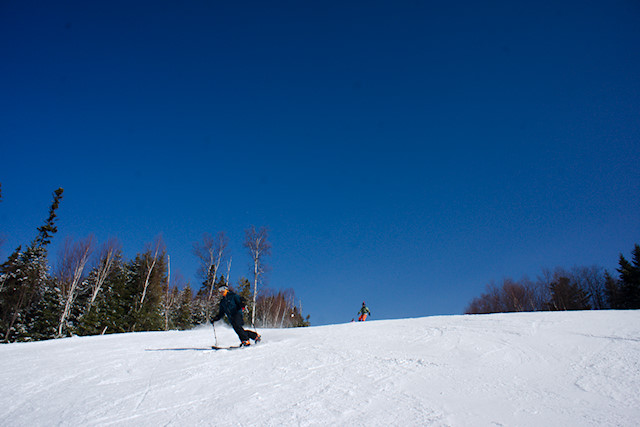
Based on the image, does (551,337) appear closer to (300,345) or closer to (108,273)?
(300,345)

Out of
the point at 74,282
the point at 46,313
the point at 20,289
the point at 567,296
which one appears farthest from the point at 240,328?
the point at 567,296

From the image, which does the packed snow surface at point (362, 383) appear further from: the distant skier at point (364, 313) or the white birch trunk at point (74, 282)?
the white birch trunk at point (74, 282)

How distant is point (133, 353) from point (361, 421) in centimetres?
701

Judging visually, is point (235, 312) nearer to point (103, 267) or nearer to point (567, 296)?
point (103, 267)

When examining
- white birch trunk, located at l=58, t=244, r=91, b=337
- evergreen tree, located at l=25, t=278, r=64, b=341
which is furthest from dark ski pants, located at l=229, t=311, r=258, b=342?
evergreen tree, located at l=25, t=278, r=64, b=341

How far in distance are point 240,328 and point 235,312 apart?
46cm

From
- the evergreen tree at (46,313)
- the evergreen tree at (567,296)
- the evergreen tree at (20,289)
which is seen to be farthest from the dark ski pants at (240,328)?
the evergreen tree at (567,296)

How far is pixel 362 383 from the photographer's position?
4227mm

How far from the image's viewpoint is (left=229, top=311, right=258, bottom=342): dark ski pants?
8.18 m

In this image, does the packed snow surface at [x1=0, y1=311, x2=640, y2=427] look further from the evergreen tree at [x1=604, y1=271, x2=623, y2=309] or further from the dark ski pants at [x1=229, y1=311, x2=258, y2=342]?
the evergreen tree at [x1=604, y1=271, x2=623, y2=309]

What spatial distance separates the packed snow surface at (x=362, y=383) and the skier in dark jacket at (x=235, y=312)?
0.79 metres

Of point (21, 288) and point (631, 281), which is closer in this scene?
point (21, 288)

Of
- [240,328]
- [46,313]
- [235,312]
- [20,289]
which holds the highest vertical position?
[20,289]

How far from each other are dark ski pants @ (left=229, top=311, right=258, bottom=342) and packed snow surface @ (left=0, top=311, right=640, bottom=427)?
70 centimetres
